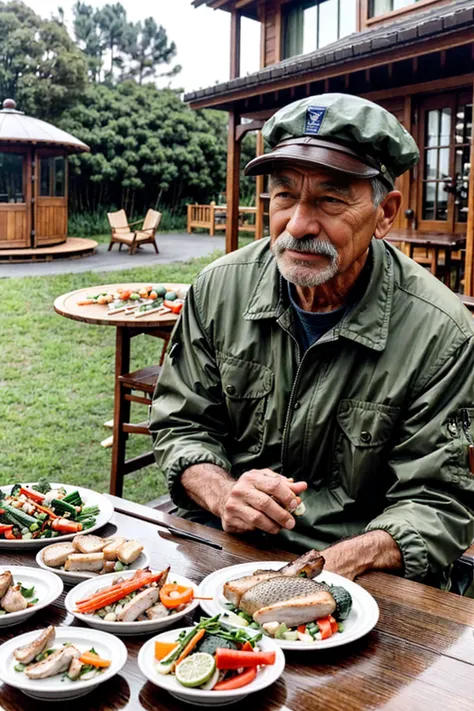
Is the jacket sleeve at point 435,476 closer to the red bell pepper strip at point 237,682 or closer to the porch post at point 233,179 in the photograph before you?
the red bell pepper strip at point 237,682

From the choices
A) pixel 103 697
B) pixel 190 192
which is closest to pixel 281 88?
pixel 103 697

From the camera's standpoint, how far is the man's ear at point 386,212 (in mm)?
2285

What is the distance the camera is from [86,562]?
160cm

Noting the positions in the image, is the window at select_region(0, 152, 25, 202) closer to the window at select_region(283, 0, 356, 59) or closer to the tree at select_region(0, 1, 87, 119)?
the tree at select_region(0, 1, 87, 119)

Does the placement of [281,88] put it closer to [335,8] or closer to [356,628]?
[335,8]

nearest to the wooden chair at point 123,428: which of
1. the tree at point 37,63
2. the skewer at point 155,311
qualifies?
the skewer at point 155,311

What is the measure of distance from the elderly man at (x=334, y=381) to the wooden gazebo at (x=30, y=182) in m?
16.5

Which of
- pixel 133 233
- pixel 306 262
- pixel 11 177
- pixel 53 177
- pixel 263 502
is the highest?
pixel 53 177

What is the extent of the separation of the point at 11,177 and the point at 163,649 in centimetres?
1936

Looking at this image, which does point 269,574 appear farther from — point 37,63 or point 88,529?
point 37,63

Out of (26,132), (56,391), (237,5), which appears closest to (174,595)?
(56,391)

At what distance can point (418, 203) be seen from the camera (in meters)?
11.7

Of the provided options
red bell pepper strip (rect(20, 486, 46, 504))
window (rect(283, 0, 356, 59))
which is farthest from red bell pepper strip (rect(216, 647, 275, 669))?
window (rect(283, 0, 356, 59))

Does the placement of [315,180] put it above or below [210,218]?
below
